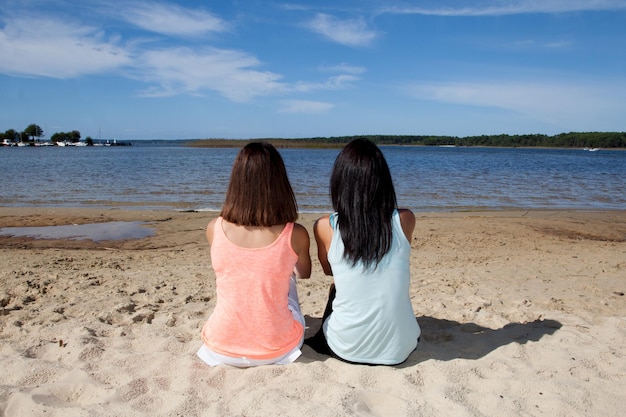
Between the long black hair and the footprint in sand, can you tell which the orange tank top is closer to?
the long black hair

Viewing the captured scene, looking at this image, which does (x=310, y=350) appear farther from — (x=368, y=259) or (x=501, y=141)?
(x=501, y=141)

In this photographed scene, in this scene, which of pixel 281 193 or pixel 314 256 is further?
pixel 314 256

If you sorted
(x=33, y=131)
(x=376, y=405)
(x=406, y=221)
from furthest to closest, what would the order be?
(x=33, y=131)
(x=406, y=221)
(x=376, y=405)

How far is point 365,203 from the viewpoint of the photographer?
2.92m

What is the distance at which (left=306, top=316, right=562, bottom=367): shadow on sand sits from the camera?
341 cm

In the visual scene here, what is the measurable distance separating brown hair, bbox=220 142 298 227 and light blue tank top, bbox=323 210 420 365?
1.26 ft

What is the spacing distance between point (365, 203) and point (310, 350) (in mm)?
1148

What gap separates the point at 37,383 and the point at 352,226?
2.11 meters

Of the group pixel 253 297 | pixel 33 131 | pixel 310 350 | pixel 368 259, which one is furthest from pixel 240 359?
pixel 33 131

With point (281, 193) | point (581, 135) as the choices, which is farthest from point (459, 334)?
point (581, 135)

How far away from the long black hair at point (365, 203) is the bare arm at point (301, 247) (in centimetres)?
26

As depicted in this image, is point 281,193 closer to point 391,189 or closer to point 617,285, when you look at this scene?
point 391,189

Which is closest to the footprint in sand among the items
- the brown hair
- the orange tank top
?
the orange tank top

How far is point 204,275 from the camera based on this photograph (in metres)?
5.93
